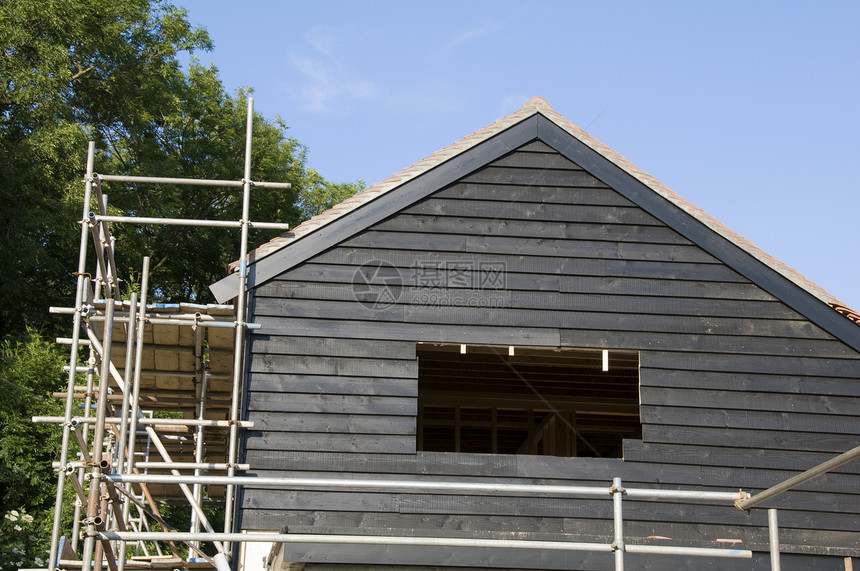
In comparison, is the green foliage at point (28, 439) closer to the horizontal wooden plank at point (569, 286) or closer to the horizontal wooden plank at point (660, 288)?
the horizontal wooden plank at point (569, 286)

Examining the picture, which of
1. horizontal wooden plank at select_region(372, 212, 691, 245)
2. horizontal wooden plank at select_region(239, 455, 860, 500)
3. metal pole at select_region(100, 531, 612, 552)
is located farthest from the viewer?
horizontal wooden plank at select_region(372, 212, 691, 245)

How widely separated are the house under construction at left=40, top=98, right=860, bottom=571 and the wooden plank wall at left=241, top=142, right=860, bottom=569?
23mm

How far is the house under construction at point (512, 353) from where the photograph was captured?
9.76 metres

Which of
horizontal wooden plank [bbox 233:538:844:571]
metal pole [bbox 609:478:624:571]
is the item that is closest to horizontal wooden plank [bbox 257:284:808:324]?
horizontal wooden plank [bbox 233:538:844:571]

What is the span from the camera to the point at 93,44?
93.8 feet

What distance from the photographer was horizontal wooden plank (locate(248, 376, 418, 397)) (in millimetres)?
10102

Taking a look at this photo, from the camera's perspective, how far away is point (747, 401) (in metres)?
10.4

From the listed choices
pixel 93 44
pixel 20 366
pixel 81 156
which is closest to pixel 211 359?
pixel 20 366

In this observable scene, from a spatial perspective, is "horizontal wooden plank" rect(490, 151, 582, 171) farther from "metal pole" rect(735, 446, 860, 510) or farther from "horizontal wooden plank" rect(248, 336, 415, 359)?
"metal pole" rect(735, 446, 860, 510)

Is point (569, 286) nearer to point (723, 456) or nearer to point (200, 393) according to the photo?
point (723, 456)

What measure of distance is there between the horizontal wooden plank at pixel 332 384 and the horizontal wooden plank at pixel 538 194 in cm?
233

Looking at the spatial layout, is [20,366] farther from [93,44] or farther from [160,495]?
[93,44]

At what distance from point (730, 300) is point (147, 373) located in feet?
23.8

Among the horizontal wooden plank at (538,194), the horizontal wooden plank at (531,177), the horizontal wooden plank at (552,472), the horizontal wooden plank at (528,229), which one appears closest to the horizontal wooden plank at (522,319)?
the horizontal wooden plank at (528,229)
